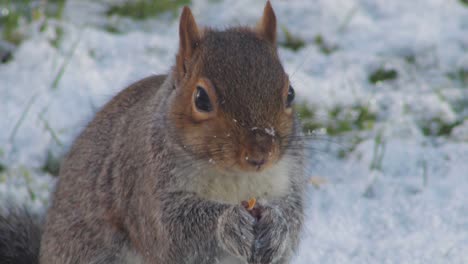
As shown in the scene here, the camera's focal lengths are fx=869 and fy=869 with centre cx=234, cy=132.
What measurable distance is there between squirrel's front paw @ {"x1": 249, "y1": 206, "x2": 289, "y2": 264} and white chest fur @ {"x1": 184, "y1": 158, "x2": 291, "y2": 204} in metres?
0.07

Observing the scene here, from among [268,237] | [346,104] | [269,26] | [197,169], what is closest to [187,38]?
[269,26]

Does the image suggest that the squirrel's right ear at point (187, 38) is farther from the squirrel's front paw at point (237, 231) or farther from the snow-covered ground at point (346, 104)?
the snow-covered ground at point (346, 104)

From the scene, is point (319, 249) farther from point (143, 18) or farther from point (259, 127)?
point (143, 18)

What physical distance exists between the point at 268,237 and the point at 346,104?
167 cm

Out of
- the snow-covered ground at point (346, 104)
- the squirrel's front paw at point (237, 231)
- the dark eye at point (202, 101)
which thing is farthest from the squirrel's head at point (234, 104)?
the snow-covered ground at point (346, 104)

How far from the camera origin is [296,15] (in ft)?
15.1

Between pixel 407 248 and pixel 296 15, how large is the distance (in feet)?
6.55

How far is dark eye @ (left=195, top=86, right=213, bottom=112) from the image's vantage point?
2148 millimetres

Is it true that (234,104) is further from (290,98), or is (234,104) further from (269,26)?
(269,26)

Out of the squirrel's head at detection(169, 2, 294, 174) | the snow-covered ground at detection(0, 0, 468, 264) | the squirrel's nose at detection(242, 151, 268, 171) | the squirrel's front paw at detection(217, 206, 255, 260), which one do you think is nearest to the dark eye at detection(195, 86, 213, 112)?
the squirrel's head at detection(169, 2, 294, 174)

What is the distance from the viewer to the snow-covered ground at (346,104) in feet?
10.1

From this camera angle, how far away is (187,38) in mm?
2369

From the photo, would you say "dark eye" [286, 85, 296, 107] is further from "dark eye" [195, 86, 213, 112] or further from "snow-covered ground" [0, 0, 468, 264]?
"snow-covered ground" [0, 0, 468, 264]

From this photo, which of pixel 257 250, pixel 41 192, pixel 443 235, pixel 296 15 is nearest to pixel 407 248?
pixel 443 235
